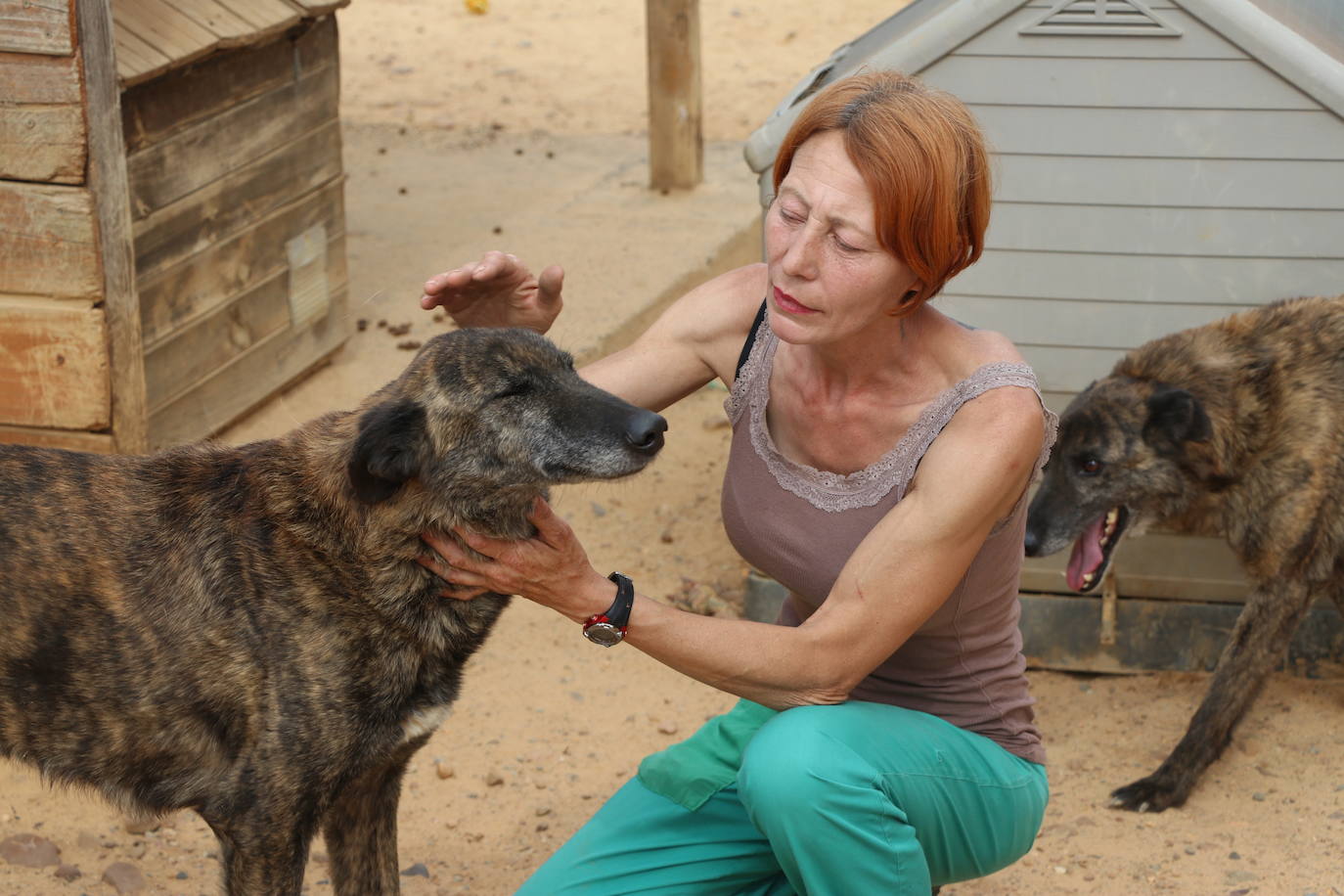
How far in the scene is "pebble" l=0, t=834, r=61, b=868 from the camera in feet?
12.1

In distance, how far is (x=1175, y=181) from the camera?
4344 millimetres

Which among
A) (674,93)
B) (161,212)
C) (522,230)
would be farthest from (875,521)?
(674,93)

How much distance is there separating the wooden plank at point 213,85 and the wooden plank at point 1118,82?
8.36 feet

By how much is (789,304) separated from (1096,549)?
2.27 m

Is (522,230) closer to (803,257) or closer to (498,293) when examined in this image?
(498,293)

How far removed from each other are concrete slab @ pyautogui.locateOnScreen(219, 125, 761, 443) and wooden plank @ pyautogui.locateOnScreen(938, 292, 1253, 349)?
1.96 m

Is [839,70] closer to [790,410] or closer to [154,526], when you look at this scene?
[790,410]

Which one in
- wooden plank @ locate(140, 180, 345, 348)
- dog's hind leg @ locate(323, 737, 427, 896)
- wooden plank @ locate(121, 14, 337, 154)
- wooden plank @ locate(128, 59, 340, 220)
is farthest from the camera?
wooden plank @ locate(140, 180, 345, 348)

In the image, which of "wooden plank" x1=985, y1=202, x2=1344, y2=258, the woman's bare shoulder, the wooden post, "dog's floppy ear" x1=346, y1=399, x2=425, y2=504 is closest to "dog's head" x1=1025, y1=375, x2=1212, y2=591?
"wooden plank" x1=985, y1=202, x2=1344, y2=258

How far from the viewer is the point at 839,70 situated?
15.0 feet

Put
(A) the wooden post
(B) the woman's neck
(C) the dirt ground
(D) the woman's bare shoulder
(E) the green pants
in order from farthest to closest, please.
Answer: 1. (A) the wooden post
2. (C) the dirt ground
3. (D) the woman's bare shoulder
4. (B) the woman's neck
5. (E) the green pants

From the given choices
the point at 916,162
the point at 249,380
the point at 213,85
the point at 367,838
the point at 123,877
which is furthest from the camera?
the point at 249,380

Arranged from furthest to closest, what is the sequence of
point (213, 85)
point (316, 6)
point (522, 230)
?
point (522, 230), point (316, 6), point (213, 85)

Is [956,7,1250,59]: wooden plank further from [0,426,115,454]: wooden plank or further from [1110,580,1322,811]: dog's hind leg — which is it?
[0,426,115,454]: wooden plank
